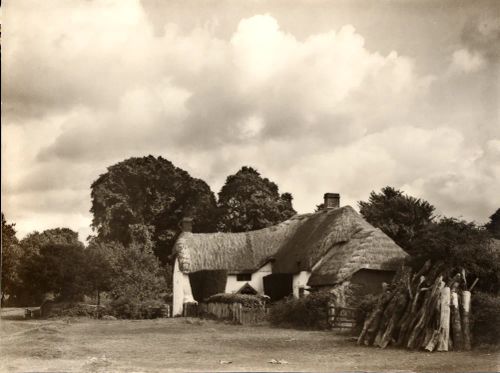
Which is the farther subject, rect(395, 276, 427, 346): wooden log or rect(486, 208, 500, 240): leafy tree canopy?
rect(486, 208, 500, 240): leafy tree canopy

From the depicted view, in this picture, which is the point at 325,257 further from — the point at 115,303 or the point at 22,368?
the point at 22,368

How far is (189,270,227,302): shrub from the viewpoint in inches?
1692

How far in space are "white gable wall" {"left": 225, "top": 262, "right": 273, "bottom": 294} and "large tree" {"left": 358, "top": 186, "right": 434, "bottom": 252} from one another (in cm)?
990

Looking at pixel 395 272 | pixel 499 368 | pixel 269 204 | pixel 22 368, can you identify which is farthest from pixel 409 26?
pixel 269 204

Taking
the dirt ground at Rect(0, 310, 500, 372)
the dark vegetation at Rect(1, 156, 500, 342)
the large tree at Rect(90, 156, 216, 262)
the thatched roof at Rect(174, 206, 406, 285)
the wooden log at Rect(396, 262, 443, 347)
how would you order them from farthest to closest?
the large tree at Rect(90, 156, 216, 262) → the thatched roof at Rect(174, 206, 406, 285) → the dark vegetation at Rect(1, 156, 500, 342) → the wooden log at Rect(396, 262, 443, 347) → the dirt ground at Rect(0, 310, 500, 372)

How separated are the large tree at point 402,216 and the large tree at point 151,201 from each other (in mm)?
16204

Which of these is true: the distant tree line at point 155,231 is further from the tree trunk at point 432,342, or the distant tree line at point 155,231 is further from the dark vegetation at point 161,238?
the tree trunk at point 432,342

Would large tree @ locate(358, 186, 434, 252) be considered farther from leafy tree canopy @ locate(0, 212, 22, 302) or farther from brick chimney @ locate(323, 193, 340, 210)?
leafy tree canopy @ locate(0, 212, 22, 302)

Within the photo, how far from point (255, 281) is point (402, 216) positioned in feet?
41.9

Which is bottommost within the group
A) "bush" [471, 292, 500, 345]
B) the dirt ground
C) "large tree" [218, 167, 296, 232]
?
the dirt ground

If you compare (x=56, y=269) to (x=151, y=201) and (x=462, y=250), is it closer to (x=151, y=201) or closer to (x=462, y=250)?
(x=151, y=201)

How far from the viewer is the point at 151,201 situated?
54219mm

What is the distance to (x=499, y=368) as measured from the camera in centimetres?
1390

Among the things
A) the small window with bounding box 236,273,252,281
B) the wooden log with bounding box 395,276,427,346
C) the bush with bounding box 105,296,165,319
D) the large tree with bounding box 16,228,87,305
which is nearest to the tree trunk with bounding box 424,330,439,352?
the wooden log with bounding box 395,276,427,346
